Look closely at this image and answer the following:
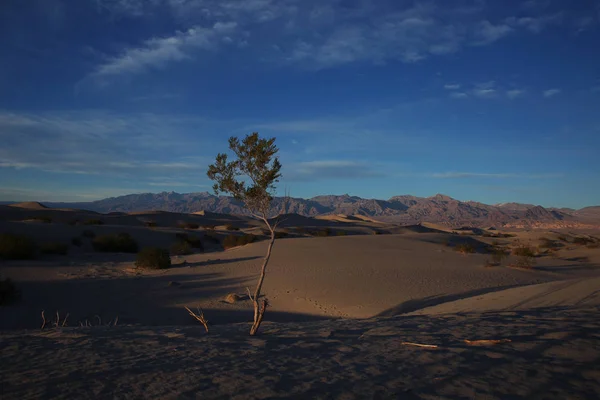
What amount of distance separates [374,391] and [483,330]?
3684mm

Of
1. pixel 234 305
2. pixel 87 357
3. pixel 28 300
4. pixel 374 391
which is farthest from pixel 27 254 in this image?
pixel 374 391

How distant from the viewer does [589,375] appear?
421cm

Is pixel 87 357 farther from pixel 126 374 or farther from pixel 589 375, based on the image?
pixel 589 375

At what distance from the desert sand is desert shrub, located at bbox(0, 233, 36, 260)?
48.2 inches

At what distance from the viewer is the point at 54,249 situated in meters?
19.7

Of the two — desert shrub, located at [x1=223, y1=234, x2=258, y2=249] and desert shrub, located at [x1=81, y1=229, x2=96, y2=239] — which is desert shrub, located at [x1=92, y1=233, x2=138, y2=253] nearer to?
desert shrub, located at [x1=81, y1=229, x2=96, y2=239]

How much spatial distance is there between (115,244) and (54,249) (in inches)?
163

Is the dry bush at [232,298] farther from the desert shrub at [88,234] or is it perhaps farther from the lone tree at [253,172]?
the desert shrub at [88,234]

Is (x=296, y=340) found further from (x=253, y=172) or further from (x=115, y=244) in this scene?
(x=115, y=244)

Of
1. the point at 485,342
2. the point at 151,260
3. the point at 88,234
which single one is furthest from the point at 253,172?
the point at 88,234

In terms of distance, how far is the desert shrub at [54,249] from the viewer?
1939 cm

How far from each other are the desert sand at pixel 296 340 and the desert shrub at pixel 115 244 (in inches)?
287

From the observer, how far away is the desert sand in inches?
151

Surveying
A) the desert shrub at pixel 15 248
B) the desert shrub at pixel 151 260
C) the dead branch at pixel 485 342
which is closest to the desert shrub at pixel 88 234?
the desert shrub at pixel 15 248
